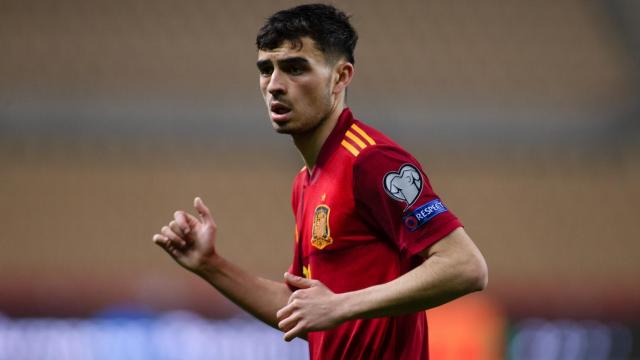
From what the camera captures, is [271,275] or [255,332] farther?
[271,275]

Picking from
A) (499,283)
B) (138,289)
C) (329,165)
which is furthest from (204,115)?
(329,165)

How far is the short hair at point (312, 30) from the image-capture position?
11.2ft

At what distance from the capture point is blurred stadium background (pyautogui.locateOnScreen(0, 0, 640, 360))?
10117 millimetres

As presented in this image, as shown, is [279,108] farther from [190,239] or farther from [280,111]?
[190,239]

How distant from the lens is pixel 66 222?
39.3ft

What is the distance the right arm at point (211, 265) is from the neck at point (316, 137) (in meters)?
0.44

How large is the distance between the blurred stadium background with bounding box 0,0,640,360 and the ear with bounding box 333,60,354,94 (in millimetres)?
6382

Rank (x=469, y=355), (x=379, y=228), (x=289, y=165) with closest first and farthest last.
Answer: (x=379, y=228) → (x=469, y=355) → (x=289, y=165)

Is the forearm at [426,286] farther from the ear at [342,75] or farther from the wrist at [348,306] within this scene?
the ear at [342,75]

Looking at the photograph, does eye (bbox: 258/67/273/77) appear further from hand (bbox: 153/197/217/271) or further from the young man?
hand (bbox: 153/197/217/271)

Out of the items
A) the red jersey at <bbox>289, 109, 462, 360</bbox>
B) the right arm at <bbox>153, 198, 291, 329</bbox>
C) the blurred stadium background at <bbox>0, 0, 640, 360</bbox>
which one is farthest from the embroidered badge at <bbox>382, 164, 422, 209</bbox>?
the blurred stadium background at <bbox>0, 0, 640, 360</bbox>

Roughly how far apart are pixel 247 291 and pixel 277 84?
84cm

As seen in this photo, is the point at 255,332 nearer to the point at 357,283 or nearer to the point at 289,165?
the point at 289,165

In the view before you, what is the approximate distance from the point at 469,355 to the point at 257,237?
131 inches
